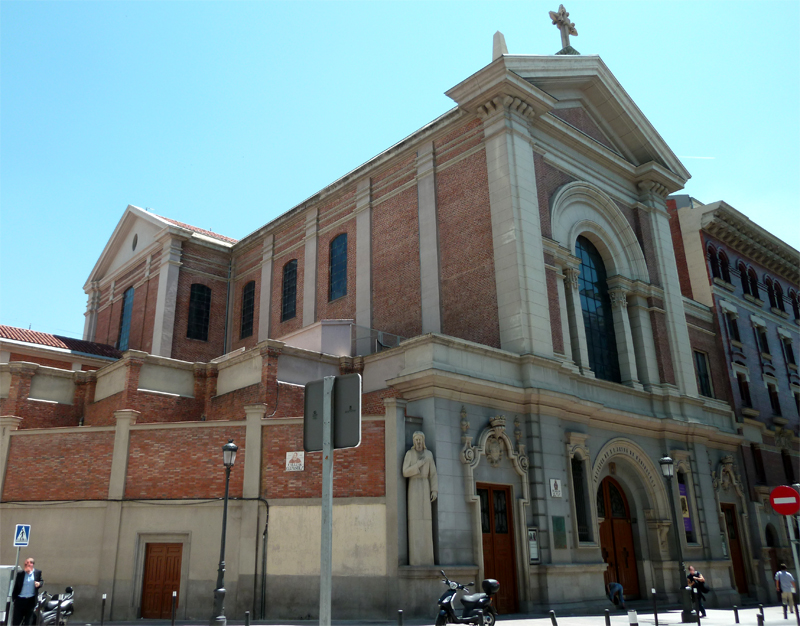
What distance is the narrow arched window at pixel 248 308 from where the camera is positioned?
3544cm

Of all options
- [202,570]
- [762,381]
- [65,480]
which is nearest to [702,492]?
[762,381]

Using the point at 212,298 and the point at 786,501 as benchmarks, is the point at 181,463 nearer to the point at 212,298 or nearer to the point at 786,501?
the point at 786,501

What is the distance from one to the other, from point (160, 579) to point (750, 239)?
33.8 meters

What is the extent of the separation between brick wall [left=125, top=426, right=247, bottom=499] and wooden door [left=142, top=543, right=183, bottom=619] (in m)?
1.38

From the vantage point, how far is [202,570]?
17500 millimetres

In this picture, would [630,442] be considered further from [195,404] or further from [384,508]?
[195,404]

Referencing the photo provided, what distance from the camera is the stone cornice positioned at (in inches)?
1398

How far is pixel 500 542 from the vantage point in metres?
18.9

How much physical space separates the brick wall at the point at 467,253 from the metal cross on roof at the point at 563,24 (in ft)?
29.7

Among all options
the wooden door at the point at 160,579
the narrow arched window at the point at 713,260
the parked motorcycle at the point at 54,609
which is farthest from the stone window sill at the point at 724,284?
the parked motorcycle at the point at 54,609

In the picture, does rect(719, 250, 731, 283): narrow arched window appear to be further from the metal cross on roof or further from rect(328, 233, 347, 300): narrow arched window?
rect(328, 233, 347, 300): narrow arched window

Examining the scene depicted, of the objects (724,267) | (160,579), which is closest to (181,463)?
(160,579)

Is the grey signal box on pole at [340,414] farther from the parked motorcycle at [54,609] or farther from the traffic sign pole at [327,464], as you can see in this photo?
the parked motorcycle at [54,609]

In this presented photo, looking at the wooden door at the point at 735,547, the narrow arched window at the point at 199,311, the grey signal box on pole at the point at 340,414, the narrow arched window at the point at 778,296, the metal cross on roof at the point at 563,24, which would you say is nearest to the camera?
the grey signal box on pole at the point at 340,414
